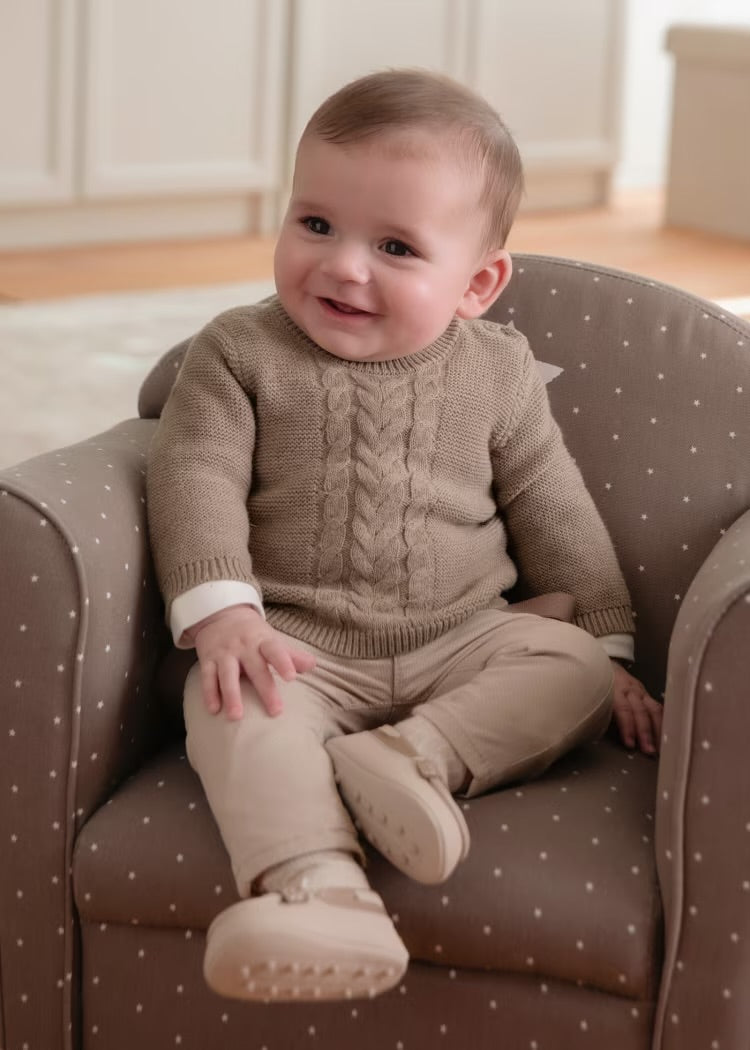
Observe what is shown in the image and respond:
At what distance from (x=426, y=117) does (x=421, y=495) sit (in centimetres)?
30

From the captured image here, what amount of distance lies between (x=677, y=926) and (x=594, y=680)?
228 millimetres

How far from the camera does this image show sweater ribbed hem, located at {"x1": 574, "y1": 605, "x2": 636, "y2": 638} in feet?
4.48

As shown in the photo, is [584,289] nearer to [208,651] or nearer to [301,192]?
[301,192]

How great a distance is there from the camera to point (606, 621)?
1.37m

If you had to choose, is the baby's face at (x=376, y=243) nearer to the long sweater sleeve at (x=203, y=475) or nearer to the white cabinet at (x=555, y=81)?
the long sweater sleeve at (x=203, y=475)

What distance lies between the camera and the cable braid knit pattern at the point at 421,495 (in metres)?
1.31

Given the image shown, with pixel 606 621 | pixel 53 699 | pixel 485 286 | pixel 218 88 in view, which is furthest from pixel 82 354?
pixel 53 699

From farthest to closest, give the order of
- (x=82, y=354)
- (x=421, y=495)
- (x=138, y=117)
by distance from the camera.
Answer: (x=138, y=117)
(x=82, y=354)
(x=421, y=495)

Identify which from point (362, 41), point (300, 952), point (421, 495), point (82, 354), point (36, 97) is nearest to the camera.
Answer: point (300, 952)

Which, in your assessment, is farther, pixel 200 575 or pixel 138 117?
pixel 138 117

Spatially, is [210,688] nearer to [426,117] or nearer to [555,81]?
[426,117]

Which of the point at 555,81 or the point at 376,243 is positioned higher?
the point at 376,243

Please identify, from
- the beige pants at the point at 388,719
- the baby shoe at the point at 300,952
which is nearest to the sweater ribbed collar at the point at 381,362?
the beige pants at the point at 388,719

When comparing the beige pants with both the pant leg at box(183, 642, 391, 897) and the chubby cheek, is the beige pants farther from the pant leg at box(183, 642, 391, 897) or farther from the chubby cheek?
the chubby cheek
